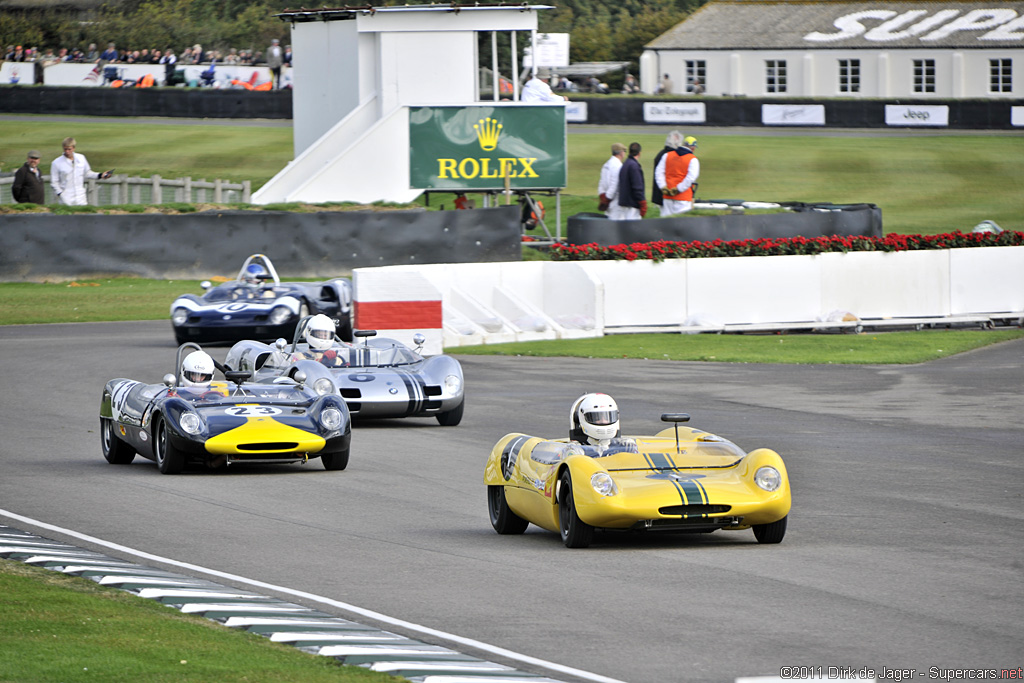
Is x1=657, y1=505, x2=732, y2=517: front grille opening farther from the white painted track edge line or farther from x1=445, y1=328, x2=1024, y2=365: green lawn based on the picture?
x1=445, y1=328, x2=1024, y2=365: green lawn

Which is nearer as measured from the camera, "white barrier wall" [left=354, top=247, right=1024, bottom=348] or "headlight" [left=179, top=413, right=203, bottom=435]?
Answer: "headlight" [left=179, top=413, right=203, bottom=435]

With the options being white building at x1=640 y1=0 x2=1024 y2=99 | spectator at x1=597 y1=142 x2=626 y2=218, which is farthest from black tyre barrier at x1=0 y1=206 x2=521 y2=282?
white building at x1=640 y1=0 x2=1024 y2=99

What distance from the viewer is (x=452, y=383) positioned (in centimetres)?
1595

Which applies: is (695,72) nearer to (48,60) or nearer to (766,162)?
(766,162)

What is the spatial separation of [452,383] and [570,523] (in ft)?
21.3

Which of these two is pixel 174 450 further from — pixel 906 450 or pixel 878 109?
pixel 878 109

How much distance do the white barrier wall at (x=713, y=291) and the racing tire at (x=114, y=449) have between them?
922 centimetres

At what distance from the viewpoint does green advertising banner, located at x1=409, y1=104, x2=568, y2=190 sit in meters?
32.7

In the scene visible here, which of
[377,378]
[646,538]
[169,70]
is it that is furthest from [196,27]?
[646,538]

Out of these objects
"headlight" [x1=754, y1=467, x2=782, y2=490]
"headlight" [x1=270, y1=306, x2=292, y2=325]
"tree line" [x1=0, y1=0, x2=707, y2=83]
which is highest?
"tree line" [x1=0, y1=0, x2=707, y2=83]

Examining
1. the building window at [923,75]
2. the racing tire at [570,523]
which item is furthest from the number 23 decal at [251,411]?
the building window at [923,75]

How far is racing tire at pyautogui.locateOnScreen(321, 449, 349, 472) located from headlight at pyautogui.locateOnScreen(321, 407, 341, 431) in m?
0.28

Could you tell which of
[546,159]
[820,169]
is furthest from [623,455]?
[820,169]

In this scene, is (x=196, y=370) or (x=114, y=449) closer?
(x=114, y=449)
